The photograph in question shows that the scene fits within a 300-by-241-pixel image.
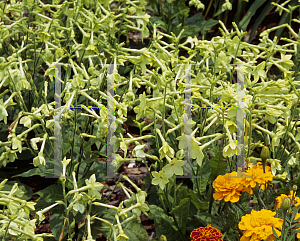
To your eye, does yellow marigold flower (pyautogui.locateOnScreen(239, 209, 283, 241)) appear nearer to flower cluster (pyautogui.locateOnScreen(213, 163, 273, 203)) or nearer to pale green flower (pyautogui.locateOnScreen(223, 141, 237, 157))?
flower cluster (pyautogui.locateOnScreen(213, 163, 273, 203))

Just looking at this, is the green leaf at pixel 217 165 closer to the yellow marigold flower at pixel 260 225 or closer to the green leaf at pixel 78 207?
the yellow marigold flower at pixel 260 225

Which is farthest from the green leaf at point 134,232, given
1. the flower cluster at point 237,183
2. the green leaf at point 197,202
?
the flower cluster at point 237,183

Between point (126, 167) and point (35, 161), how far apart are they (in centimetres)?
86

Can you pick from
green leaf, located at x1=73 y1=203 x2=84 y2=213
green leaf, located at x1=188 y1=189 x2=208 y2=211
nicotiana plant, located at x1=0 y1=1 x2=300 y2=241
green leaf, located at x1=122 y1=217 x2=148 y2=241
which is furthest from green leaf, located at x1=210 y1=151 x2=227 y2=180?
green leaf, located at x1=73 y1=203 x2=84 y2=213

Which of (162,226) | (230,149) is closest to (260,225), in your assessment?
(230,149)

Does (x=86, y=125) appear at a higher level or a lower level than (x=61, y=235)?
higher

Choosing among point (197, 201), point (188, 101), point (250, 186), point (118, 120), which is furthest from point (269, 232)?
point (118, 120)

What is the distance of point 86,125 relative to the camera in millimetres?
1635

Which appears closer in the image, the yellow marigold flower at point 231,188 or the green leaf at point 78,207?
the green leaf at point 78,207

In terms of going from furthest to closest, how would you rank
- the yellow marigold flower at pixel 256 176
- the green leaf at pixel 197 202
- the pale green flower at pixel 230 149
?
the green leaf at pixel 197 202 → the yellow marigold flower at pixel 256 176 → the pale green flower at pixel 230 149

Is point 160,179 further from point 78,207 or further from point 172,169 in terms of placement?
point 78,207

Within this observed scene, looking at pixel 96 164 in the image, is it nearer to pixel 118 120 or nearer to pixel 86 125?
pixel 86 125

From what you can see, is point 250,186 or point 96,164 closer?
point 250,186

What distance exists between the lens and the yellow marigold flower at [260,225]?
4.04ft
